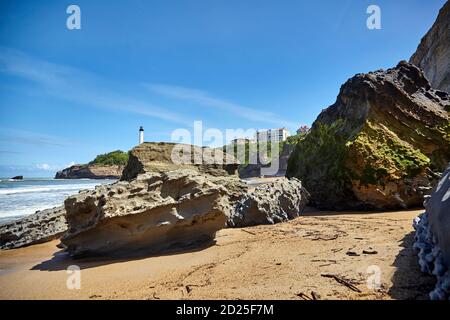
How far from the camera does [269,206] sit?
20.9 feet

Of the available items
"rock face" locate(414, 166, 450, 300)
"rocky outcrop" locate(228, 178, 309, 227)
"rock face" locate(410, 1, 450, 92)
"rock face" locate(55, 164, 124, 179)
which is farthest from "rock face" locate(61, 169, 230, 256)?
"rock face" locate(55, 164, 124, 179)

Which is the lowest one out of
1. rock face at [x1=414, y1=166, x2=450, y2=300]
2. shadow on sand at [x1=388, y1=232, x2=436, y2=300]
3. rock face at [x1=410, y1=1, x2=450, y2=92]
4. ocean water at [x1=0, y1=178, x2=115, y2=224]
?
ocean water at [x1=0, y1=178, x2=115, y2=224]

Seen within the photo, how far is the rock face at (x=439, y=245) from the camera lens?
2.10 meters

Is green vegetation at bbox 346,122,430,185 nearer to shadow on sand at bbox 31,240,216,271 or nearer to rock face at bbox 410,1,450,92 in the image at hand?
shadow on sand at bbox 31,240,216,271

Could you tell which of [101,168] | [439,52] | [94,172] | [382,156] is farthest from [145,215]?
[101,168]

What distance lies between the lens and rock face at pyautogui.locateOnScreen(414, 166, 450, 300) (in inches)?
82.5

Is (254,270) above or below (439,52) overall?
below

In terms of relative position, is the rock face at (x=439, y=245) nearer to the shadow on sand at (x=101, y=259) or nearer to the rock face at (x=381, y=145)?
the shadow on sand at (x=101, y=259)

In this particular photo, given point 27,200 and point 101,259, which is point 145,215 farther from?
point 27,200

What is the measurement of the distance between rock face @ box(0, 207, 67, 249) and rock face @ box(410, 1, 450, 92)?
22.9m

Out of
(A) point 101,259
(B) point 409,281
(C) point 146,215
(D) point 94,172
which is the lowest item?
(A) point 101,259

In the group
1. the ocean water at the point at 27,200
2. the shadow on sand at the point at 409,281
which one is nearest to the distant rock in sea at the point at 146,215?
the shadow on sand at the point at 409,281

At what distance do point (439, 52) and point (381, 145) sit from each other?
20.0 metres
